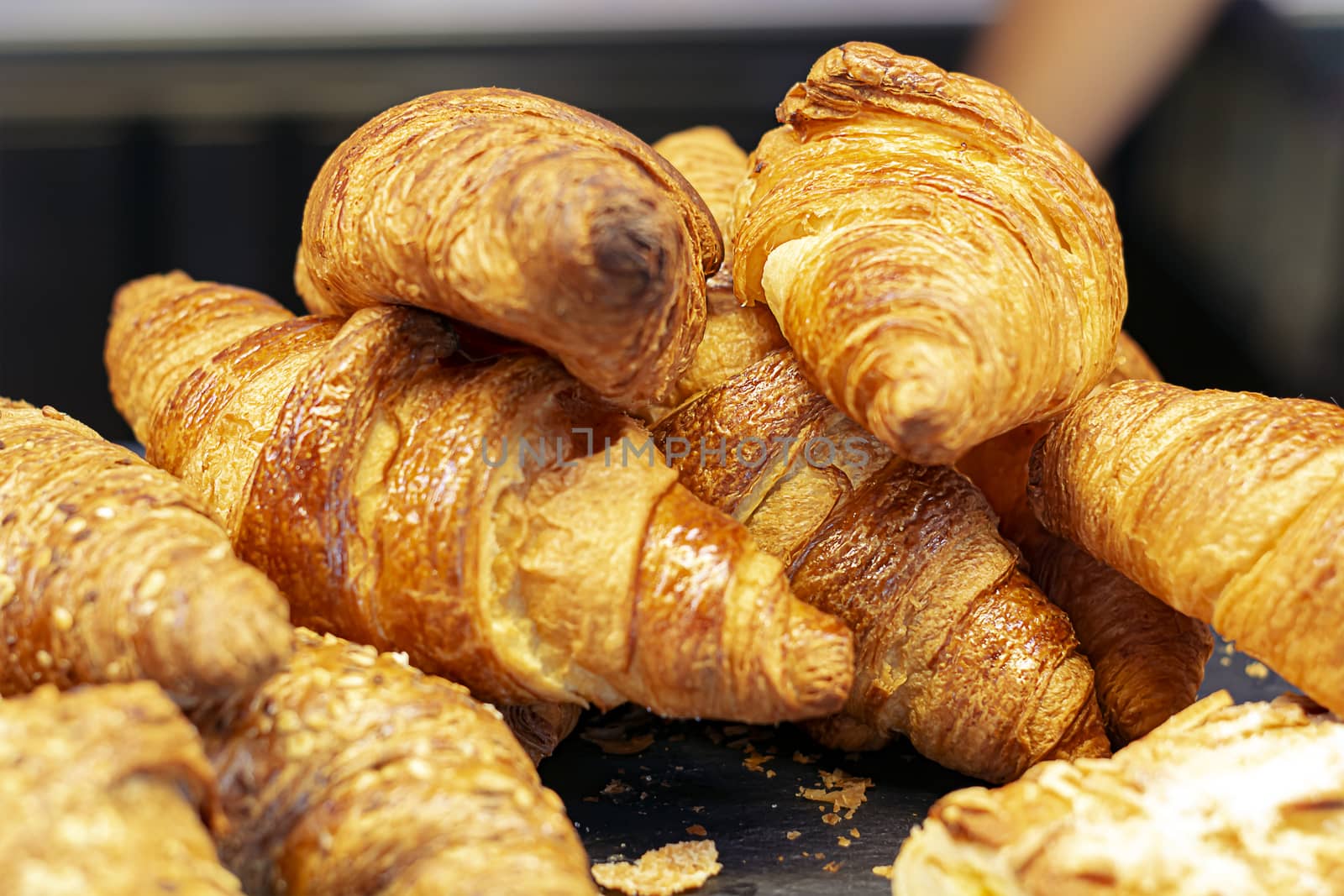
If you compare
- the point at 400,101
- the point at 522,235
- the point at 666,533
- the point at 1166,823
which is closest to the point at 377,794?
the point at 666,533

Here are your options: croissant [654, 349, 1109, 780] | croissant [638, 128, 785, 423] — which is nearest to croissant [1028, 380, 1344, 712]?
croissant [654, 349, 1109, 780]

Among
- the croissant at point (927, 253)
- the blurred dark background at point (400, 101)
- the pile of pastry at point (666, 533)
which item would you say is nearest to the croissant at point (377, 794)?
the pile of pastry at point (666, 533)

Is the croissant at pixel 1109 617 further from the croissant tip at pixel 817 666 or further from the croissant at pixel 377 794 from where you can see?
the croissant at pixel 377 794

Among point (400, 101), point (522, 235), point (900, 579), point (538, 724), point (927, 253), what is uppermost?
point (927, 253)

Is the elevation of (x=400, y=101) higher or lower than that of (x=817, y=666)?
lower

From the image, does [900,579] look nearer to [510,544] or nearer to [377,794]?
[510,544]
